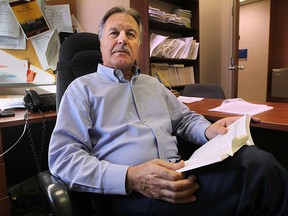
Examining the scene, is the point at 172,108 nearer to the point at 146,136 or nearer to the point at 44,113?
the point at 146,136

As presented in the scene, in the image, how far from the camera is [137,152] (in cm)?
89

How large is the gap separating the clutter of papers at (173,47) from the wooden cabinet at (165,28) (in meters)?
0.06

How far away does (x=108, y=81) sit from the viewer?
1.05 metres

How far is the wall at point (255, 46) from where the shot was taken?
4625 mm

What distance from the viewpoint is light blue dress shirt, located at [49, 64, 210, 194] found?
75cm

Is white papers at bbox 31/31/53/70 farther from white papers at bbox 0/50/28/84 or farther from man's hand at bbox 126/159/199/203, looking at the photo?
man's hand at bbox 126/159/199/203

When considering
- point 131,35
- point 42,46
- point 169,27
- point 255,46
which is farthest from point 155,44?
point 255,46

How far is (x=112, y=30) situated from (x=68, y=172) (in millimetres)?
651

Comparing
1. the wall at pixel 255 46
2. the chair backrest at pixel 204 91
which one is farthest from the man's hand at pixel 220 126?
the wall at pixel 255 46

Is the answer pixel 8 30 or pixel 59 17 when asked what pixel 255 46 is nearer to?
pixel 59 17

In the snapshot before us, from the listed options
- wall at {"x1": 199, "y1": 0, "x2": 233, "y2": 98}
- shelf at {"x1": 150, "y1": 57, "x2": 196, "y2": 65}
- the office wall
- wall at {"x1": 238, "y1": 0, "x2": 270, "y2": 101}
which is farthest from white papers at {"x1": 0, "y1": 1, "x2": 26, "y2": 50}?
wall at {"x1": 238, "y1": 0, "x2": 270, "y2": 101}

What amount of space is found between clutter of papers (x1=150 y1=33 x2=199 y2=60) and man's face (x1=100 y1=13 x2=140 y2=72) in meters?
1.10

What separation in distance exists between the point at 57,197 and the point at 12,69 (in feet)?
4.07

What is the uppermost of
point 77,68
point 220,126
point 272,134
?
point 77,68
